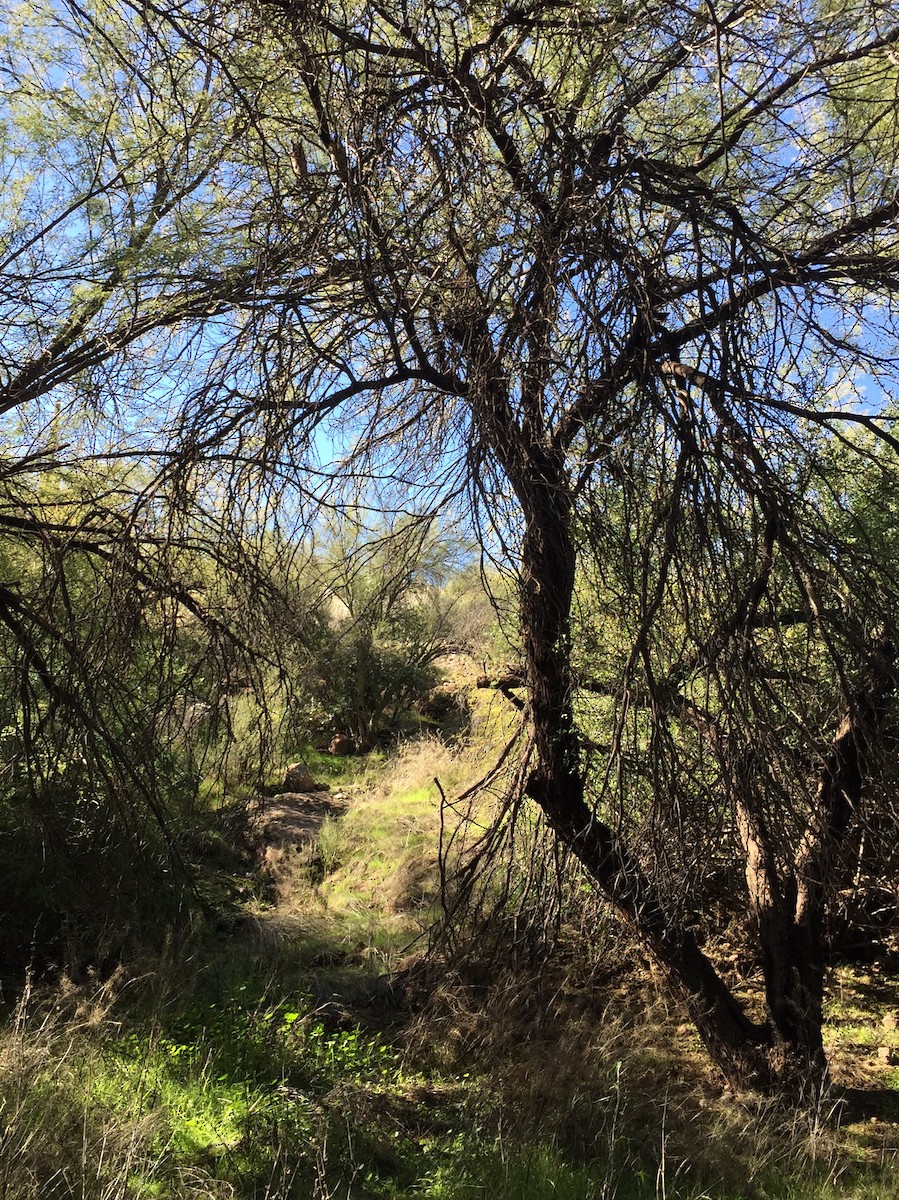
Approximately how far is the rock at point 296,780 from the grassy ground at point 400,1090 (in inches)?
235

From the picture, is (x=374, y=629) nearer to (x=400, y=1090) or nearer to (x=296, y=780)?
(x=400, y=1090)

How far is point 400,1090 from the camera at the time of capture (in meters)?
4.80

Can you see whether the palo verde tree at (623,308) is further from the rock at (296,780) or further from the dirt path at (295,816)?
the rock at (296,780)

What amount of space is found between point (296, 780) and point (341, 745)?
3.10 m

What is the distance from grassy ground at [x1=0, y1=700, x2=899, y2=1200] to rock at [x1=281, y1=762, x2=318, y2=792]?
5.98 m

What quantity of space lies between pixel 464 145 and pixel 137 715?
2.96 metres

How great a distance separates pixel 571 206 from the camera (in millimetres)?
2762

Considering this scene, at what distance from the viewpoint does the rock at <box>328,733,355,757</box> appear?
16547 mm

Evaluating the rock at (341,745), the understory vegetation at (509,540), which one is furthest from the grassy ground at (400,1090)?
the rock at (341,745)

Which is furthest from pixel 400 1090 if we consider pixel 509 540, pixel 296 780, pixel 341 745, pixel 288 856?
pixel 341 745

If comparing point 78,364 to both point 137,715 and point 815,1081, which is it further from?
point 815,1081

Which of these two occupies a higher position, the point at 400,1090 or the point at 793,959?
the point at 793,959

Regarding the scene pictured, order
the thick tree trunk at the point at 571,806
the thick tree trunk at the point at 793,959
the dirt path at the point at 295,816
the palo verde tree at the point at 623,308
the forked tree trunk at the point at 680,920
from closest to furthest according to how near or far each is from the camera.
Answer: the palo verde tree at the point at 623,308 → the thick tree trunk at the point at 571,806 → the forked tree trunk at the point at 680,920 → the thick tree trunk at the point at 793,959 → the dirt path at the point at 295,816

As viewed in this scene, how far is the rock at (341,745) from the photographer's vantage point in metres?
16.5
